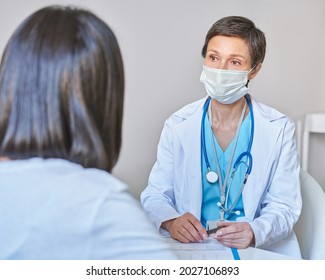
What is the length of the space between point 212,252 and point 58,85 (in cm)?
46

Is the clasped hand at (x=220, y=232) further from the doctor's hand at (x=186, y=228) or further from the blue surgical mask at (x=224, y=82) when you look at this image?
the blue surgical mask at (x=224, y=82)

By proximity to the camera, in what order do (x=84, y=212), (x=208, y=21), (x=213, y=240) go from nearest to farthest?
(x=84, y=212)
(x=213, y=240)
(x=208, y=21)

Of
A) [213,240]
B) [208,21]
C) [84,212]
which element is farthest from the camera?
→ [208,21]

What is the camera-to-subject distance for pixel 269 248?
933 mm

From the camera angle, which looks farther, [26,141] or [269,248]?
[269,248]

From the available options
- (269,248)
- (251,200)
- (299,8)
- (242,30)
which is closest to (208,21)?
(242,30)

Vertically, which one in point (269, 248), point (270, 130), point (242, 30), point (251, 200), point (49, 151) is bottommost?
point (269, 248)

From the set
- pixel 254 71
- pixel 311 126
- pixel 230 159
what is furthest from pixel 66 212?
pixel 311 126

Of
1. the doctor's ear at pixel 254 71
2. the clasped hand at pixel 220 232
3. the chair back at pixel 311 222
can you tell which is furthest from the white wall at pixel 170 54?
the chair back at pixel 311 222

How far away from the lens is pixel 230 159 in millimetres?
937

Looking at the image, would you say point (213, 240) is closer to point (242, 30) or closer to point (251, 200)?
point (251, 200)

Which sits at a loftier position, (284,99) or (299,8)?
(299,8)

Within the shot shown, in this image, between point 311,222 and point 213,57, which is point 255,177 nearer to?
point 311,222

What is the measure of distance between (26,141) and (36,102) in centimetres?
5
